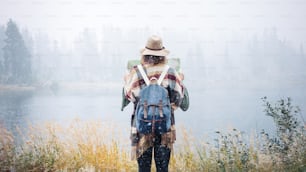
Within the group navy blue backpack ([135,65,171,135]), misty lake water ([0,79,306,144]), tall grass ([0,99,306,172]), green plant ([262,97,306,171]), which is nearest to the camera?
navy blue backpack ([135,65,171,135])

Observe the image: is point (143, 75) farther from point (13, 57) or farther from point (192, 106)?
point (192, 106)

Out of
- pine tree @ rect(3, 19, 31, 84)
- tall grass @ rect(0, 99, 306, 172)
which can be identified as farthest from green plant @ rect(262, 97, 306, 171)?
pine tree @ rect(3, 19, 31, 84)

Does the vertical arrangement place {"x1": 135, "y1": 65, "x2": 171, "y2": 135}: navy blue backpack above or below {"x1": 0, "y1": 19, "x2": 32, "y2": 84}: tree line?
below

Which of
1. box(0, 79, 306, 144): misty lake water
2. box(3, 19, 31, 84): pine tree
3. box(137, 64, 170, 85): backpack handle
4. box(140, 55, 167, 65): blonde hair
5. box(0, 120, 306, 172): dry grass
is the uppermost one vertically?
box(3, 19, 31, 84): pine tree

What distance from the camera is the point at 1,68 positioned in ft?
18.6

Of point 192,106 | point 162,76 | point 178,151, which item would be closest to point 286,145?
point 178,151

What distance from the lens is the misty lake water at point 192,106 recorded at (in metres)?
5.29

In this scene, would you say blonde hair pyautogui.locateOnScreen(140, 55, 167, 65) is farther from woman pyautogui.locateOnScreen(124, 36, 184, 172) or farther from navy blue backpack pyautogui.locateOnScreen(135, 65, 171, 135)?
navy blue backpack pyautogui.locateOnScreen(135, 65, 171, 135)

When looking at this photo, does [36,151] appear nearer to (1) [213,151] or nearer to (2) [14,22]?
(1) [213,151]

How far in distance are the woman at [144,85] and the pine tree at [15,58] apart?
419cm

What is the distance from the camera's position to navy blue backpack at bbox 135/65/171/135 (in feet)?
6.16

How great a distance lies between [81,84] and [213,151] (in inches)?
156

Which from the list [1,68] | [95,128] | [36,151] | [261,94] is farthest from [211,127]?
[1,68]

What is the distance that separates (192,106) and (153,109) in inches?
190
